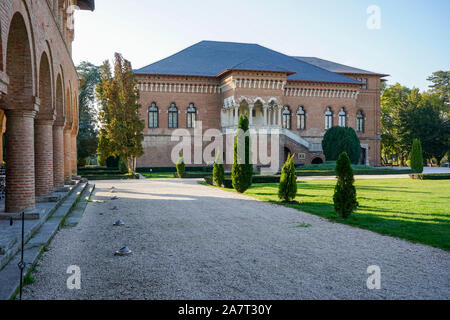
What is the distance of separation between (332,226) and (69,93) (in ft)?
45.4

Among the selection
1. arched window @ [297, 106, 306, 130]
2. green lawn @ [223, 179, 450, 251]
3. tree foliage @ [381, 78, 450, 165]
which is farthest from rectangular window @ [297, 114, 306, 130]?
green lawn @ [223, 179, 450, 251]

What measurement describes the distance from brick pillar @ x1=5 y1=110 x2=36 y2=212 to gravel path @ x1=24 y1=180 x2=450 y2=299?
124cm

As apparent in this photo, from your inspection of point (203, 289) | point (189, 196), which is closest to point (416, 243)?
point (203, 289)

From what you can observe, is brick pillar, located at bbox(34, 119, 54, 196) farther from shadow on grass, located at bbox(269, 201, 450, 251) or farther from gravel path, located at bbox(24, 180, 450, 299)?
shadow on grass, located at bbox(269, 201, 450, 251)

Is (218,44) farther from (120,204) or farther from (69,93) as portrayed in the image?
(120,204)

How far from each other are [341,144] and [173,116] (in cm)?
1643

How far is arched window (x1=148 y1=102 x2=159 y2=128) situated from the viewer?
38156mm

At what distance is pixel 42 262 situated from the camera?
632 cm

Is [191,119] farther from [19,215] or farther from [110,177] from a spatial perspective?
[19,215]

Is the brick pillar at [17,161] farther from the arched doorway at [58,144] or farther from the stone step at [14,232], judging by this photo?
the arched doorway at [58,144]

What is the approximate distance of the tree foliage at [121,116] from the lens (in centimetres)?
2948

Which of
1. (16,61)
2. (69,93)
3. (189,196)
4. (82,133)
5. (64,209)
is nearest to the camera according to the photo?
(16,61)

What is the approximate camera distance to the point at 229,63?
41.4 metres

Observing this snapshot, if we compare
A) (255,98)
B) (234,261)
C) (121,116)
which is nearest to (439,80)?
(255,98)
